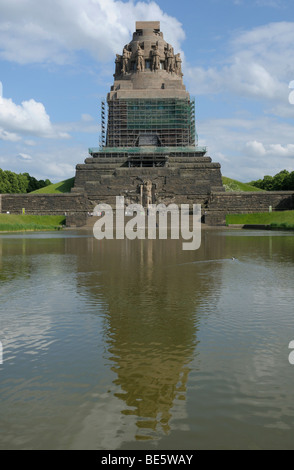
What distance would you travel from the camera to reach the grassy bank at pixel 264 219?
53.3 meters

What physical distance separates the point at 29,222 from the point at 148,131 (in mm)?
41061

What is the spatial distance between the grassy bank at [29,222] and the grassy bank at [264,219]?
23802mm

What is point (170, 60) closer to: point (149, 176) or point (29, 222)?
point (149, 176)

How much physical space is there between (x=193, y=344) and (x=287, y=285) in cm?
646

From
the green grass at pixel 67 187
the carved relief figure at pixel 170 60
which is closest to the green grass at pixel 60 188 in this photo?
the green grass at pixel 67 187

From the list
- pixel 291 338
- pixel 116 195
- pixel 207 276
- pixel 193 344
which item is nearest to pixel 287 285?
pixel 207 276

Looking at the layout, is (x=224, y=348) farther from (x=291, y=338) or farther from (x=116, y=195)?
(x=116, y=195)

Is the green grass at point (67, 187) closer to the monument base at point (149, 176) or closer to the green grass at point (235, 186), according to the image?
the green grass at point (235, 186)

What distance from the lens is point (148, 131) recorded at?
91250mm

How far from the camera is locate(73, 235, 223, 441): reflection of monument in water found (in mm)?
4641

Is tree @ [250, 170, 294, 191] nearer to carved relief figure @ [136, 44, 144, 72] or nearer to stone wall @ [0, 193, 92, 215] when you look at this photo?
carved relief figure @ [136, 44, 144, 72]

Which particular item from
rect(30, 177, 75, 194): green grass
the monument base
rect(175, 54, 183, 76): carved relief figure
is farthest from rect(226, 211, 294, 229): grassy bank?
rect(175, 54, 183, 76): carved relief figure

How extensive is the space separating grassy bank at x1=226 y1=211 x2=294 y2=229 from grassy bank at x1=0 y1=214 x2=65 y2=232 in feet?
78.1

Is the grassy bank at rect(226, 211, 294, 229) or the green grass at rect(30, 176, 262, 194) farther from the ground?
the green grass at rect(30, 176, 262, 194)
